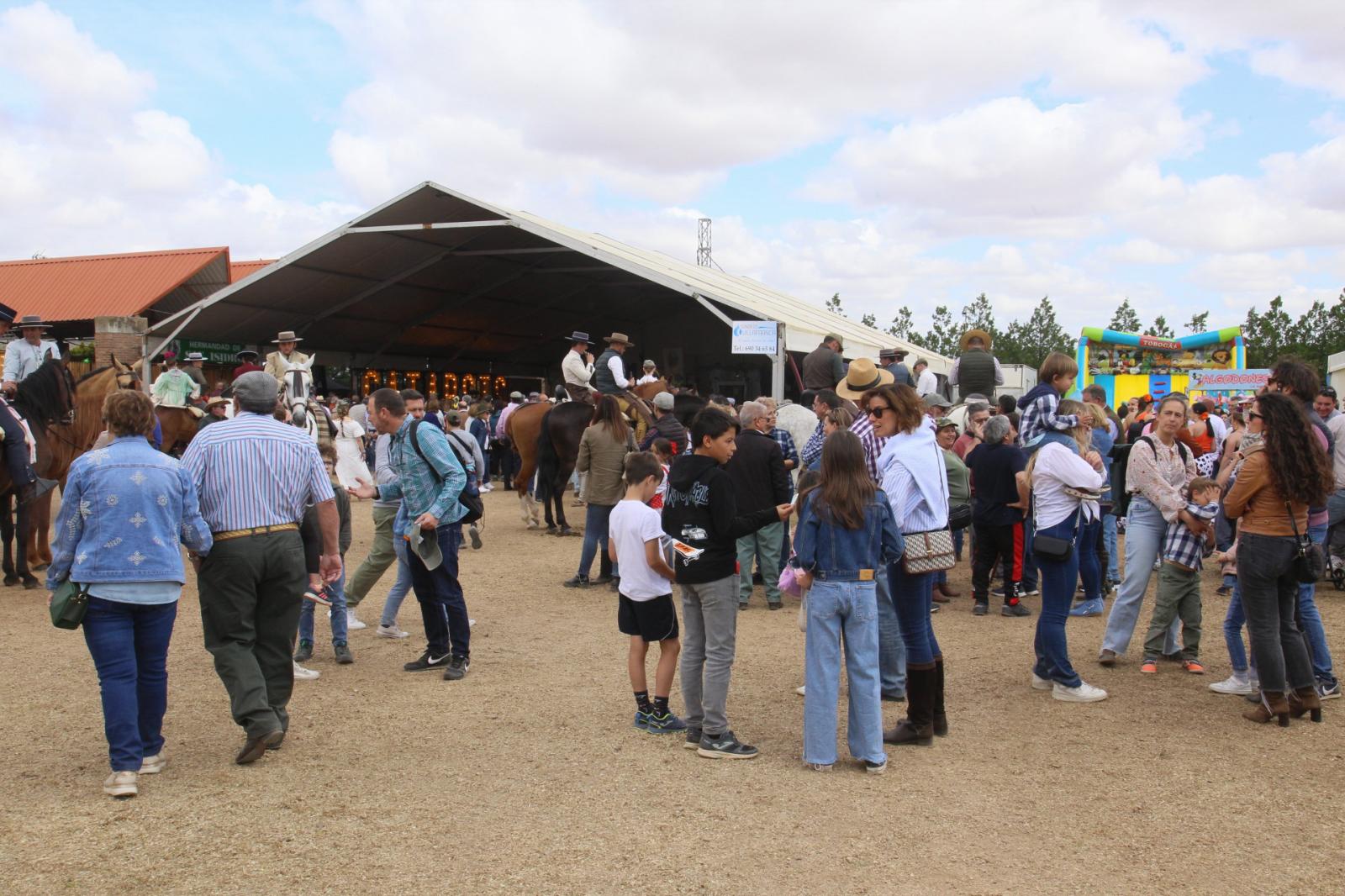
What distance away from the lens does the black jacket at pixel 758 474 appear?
22.2 feet

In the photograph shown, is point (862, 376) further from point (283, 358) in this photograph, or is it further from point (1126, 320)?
point (1126, 320)

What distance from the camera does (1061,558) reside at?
19.4ft

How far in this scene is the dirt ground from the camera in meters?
3.86

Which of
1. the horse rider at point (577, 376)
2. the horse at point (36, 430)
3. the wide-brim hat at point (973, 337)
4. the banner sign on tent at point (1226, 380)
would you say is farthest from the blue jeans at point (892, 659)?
the banner sign on tent at point (1226, 380)

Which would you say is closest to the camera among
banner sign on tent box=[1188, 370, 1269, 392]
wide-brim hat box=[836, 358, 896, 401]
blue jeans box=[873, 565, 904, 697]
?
blue jeans box=[873, 565, 904, 697]

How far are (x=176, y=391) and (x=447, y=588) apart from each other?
21.9 feet

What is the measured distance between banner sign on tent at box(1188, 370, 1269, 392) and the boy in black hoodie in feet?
92.0

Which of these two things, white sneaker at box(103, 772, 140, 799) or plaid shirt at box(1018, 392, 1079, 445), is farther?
plaid shirt at box(1018, 392, 1079, 445)

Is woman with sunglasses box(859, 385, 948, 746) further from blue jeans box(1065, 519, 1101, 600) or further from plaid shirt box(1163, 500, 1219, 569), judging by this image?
blue jeans box(1065, 519, 1101, 600)

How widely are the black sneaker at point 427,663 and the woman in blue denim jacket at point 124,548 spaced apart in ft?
7.44

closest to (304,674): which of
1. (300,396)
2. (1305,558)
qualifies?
(1305,558)

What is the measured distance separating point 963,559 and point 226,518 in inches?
350

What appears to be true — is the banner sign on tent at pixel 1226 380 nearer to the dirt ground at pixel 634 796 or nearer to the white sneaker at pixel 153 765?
the dirt ground at pixel 634 796

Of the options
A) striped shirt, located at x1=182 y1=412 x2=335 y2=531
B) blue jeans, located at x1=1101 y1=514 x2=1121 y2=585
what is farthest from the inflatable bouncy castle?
striped shirt, located at x1=182 y1=412 x2=335 y2=531
